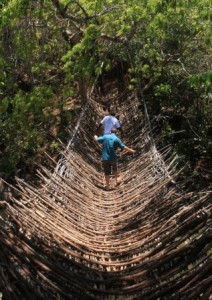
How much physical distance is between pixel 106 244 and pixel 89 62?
4.98m

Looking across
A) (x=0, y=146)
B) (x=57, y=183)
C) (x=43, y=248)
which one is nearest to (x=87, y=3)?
(x=0, y=146)

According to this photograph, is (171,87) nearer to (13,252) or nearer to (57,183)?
(57,183)

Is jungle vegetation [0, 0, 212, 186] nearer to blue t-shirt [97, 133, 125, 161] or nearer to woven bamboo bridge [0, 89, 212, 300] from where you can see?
blue t-shirt [97, 133, 125, 161]

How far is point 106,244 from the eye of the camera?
11.4 ft

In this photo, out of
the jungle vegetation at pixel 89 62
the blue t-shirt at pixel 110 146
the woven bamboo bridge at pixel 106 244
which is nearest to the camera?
the woven bamboo bridge at pixel 106 244

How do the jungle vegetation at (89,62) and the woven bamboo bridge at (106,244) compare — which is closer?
the woven bamboo bridge at (106,244)

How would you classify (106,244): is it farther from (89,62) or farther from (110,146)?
(89,62)

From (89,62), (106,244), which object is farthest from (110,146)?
(106,244)

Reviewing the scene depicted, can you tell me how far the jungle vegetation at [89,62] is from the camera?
25.1 ft

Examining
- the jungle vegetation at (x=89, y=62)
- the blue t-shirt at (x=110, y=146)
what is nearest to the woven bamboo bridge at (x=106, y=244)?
the blue t-shirt at (x=110, y=146)

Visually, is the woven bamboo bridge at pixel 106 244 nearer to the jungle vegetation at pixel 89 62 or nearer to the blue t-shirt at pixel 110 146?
the blue t-shirt at pixel 110 146

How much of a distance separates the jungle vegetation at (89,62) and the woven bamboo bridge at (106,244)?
9.00ft

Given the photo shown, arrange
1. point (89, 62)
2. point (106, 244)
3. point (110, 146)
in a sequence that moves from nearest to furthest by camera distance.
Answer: point (106, 244) → point (110, 146) → point (89, 62)

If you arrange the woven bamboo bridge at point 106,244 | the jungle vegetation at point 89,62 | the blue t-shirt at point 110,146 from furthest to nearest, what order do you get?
1. the jungle vegetation at point 89,62
2. the blue t-shirt at point 110,146
3. the woven bamboo bridge at point 106,244
